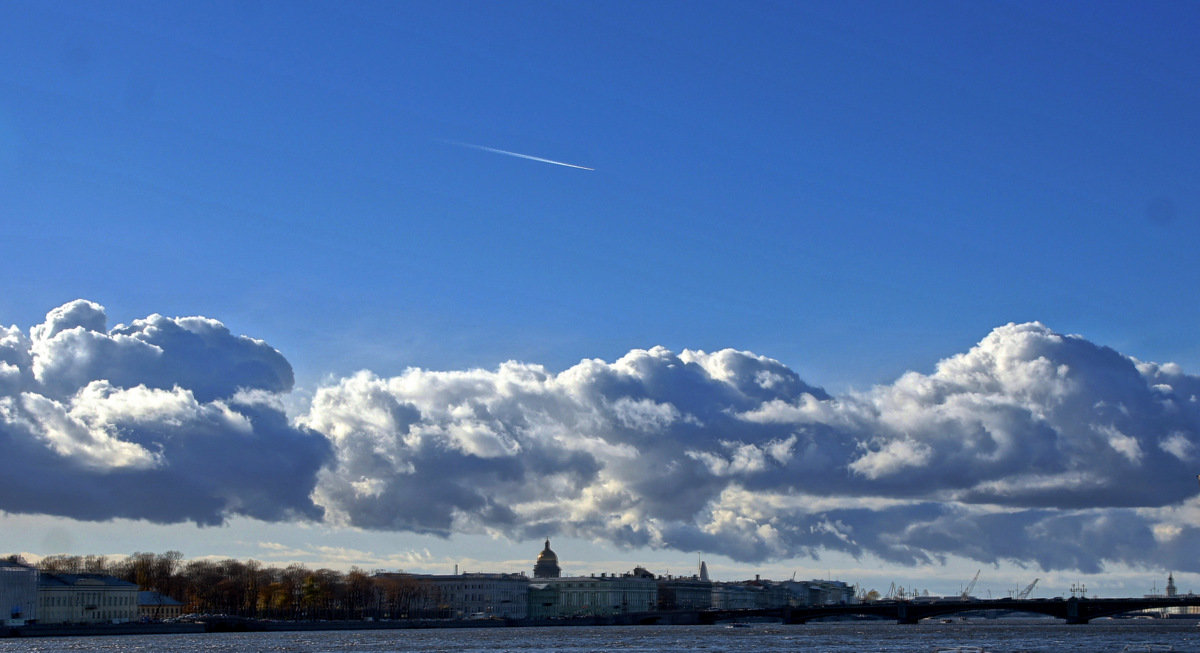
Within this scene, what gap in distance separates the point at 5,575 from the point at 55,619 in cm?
2411

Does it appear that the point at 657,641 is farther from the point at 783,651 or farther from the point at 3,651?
the point at 3,651

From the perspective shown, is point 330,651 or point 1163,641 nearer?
point 330,651

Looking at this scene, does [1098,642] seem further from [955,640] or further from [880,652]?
[880,652]

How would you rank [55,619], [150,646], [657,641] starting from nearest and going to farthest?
[150,646], [657,641], [55,619]

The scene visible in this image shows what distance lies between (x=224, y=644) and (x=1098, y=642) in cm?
8917

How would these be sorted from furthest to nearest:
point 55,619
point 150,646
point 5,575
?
point 55,619 → point 5,575 → point 150,646

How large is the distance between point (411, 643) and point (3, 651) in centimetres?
4120

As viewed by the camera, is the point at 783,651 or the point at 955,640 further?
the point at 955,640

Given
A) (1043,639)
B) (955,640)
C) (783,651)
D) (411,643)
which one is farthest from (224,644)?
(1043,639)

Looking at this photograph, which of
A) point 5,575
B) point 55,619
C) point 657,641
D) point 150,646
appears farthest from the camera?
point 55,619

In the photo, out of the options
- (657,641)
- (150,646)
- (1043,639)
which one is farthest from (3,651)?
(1043,639)

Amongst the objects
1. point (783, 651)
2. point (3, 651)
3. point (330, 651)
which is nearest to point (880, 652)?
point (783, 651)

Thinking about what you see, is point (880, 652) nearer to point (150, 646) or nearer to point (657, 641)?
point (657, 641)

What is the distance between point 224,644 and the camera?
150 metres
